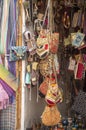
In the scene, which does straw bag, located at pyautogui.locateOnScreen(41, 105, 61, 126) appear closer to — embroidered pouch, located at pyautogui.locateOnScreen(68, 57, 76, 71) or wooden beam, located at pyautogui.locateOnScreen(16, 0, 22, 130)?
wooden beam, located at pyautogui.locateOnScreen(16, 0, 22, 130)

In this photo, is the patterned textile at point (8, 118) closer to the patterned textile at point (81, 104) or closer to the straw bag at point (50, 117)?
the straw bag at point (50, 117)

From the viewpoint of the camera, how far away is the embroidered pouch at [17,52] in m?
3.24

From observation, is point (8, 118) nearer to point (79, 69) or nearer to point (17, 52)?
point (17, 52)

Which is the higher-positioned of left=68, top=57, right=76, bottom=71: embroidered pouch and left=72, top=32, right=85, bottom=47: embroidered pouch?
left=72, top=32, right=85, bottom=47: embroidered pouch

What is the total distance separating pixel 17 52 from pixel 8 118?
30.7 inches

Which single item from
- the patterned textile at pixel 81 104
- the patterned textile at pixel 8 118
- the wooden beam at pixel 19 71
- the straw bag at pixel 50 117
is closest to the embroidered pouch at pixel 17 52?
the wooden beam at pixel 19 71

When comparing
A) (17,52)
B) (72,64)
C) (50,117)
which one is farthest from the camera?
(72,64)

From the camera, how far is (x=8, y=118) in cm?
340

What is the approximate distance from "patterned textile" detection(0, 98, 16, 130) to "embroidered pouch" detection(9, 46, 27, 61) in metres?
0.52


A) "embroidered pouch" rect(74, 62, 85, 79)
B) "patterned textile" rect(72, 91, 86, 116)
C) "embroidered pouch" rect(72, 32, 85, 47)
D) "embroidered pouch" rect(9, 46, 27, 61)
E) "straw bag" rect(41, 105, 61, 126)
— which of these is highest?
"embroidered pouch" rect(72, 32, 85, 47)

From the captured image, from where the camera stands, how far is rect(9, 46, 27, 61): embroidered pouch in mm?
3238

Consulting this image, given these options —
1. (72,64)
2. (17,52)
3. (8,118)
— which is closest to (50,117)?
(8,118)

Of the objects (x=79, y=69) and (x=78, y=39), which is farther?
(x=79, y=69)

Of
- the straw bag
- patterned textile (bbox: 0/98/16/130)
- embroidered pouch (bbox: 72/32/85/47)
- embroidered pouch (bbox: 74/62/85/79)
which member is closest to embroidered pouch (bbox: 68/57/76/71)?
embroidered pouch (bbox: 74/62/85/79)
